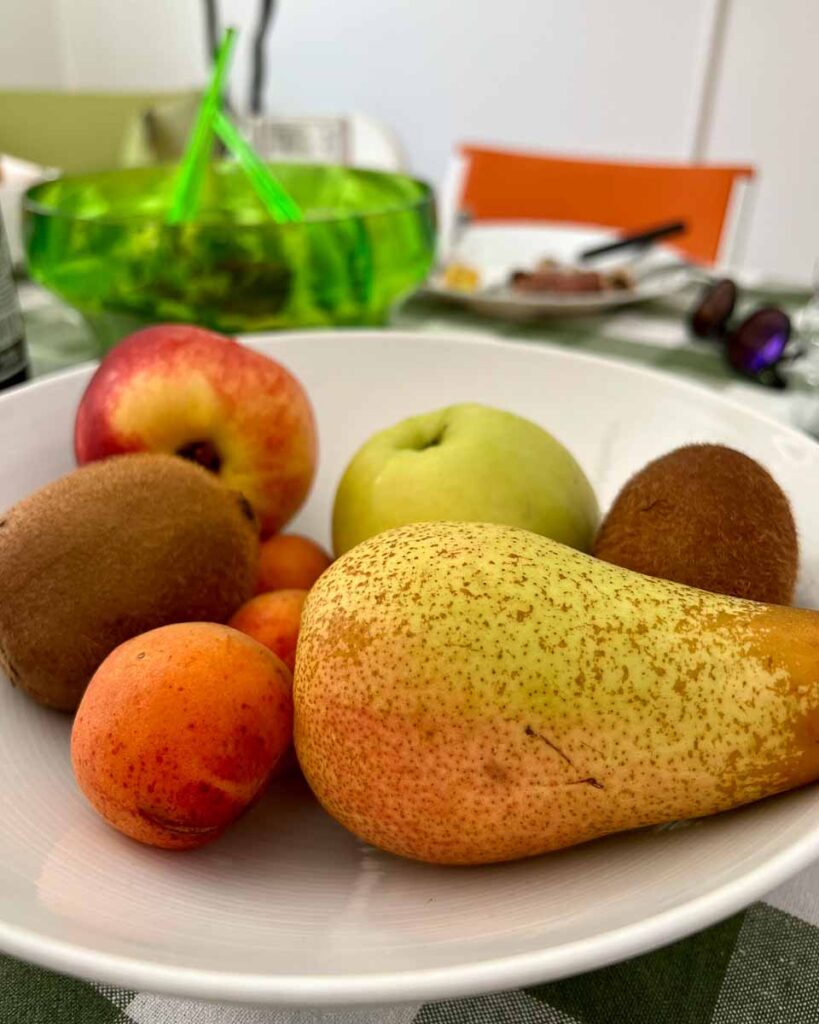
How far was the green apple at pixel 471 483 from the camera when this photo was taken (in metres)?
0.40

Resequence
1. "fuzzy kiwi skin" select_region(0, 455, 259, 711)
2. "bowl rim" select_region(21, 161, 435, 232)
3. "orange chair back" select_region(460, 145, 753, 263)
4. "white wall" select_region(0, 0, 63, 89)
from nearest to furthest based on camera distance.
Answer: "fuzzy kiwi skin" select_region(0, 455, 259, 711) → "bowl rim" select_region(21, 161, 435, 232) → "orange chair back" select_region(460, 145, 753, 263) → "white wall" select_region(0, 0, 63, 89)

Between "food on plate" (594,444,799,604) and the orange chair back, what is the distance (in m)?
1.00

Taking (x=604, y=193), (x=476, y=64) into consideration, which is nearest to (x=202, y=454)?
(x=604, y=193)

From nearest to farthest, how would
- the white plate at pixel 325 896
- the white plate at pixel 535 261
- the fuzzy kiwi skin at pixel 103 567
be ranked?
1. the white plate at pixel 325 896
2. the fuzzy kiwi skin at pixel 103 567
3. the white plate at pixel 535 261

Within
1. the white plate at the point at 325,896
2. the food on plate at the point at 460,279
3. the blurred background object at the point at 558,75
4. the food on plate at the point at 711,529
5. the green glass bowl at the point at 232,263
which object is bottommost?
the white plate at the point at 325,896

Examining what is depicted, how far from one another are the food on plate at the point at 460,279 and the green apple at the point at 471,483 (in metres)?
0.49

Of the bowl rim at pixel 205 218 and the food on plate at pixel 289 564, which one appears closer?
the food on plate at pixel 289 564

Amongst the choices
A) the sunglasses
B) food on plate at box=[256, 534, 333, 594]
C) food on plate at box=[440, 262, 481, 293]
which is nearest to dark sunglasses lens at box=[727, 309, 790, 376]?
the sunglasses

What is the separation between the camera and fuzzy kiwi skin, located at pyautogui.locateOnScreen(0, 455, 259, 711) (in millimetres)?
318

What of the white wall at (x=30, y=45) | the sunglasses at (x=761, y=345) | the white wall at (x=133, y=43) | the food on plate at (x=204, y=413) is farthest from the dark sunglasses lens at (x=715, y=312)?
the white wall at (x=30, y=45)

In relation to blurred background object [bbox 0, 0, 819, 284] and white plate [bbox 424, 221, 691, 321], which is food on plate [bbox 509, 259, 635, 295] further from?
blurred background object [bbox 0, 0, 819, 284]

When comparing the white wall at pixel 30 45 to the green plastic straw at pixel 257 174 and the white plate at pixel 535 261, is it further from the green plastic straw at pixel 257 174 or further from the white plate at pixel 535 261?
the green plastic straw at pixel 257 174

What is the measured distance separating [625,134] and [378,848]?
7.62ft

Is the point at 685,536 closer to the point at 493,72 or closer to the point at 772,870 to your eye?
the point at 772,870
